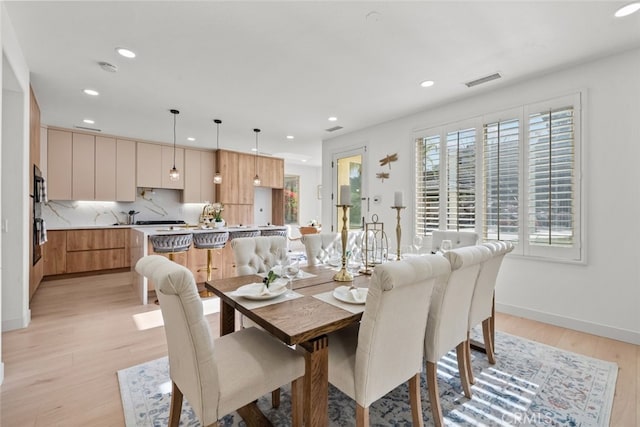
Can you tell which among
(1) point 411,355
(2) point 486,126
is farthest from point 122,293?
(2) point 486,126

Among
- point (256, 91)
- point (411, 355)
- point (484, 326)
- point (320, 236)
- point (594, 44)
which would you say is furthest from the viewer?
point (256, 91)

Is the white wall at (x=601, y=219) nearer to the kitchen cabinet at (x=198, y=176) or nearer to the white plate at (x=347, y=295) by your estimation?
the white plate at (x=347, y=295)

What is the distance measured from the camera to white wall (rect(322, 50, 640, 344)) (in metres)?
2.58

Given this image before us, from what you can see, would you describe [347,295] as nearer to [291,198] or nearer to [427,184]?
[427,184]

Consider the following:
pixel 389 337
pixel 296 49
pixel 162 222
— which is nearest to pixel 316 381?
pixel 389 337

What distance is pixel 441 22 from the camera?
217 cm

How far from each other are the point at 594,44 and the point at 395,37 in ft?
5.63

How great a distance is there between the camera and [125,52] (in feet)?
8.39

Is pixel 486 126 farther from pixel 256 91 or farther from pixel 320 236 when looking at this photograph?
pixel 256 91

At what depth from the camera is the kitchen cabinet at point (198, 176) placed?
6.39 m

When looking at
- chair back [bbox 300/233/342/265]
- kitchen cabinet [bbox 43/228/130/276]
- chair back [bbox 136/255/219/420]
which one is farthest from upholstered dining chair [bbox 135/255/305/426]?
kitchen cabinet [bbox 43/228/130/276]

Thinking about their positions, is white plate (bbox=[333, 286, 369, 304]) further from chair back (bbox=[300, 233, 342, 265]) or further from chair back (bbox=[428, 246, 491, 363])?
chair back (bbox=[300, 233, 342, 265])

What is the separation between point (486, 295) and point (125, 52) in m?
3.58

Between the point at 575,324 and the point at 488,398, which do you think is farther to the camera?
the point at 575,324
